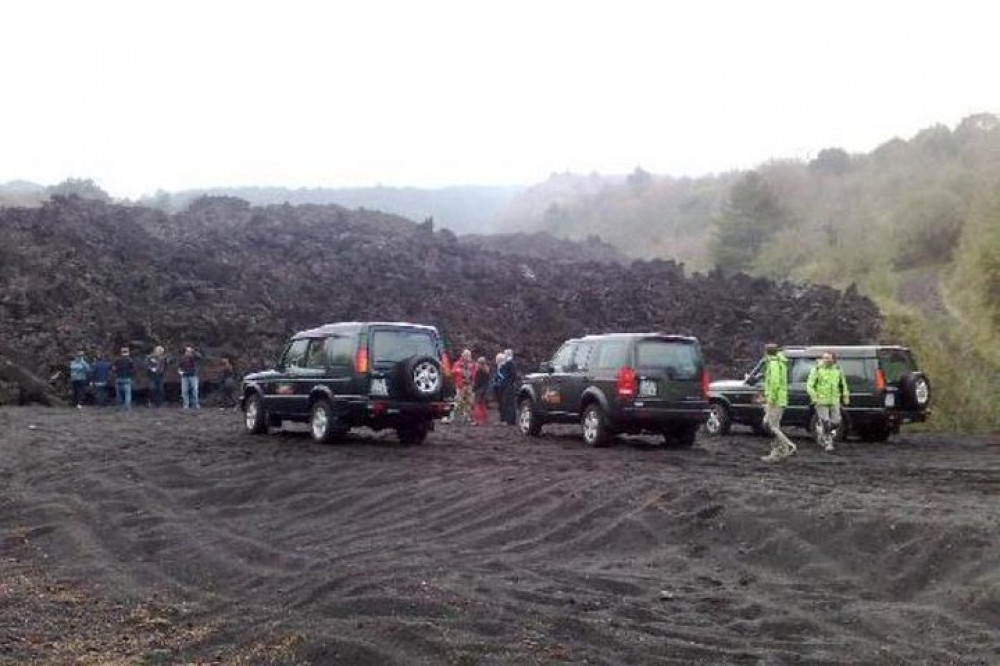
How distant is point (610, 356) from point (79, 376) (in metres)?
17.8

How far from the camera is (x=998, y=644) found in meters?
6.79

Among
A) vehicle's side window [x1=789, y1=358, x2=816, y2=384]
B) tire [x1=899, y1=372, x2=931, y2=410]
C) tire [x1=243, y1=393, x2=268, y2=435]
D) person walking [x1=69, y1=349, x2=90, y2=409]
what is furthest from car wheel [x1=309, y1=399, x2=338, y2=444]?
person walking [x1=69, y1=349, x2=90, y2=409]

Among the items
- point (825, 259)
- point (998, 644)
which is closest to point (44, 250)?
point (998, 644)

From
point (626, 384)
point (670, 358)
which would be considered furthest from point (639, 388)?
point (670, 358)

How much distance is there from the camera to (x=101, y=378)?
30.2 metres

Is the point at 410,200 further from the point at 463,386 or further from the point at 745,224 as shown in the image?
the point at 463,386

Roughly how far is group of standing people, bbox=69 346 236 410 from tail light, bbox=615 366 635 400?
15.8 metres

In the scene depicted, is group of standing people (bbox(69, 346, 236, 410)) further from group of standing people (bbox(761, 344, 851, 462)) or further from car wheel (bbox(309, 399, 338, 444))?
group of standing people (bbox(761, 344, 851, 462))

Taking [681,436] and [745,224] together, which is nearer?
[681,436]

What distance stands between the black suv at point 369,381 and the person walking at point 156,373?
42.0 ft

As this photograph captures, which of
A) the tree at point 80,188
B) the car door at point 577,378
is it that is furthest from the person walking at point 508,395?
the tree at point 80,188

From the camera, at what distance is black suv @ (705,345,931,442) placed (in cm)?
2061

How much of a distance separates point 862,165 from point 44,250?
278 ft

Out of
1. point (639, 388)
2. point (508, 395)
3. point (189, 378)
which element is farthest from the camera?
point (189, 378)
